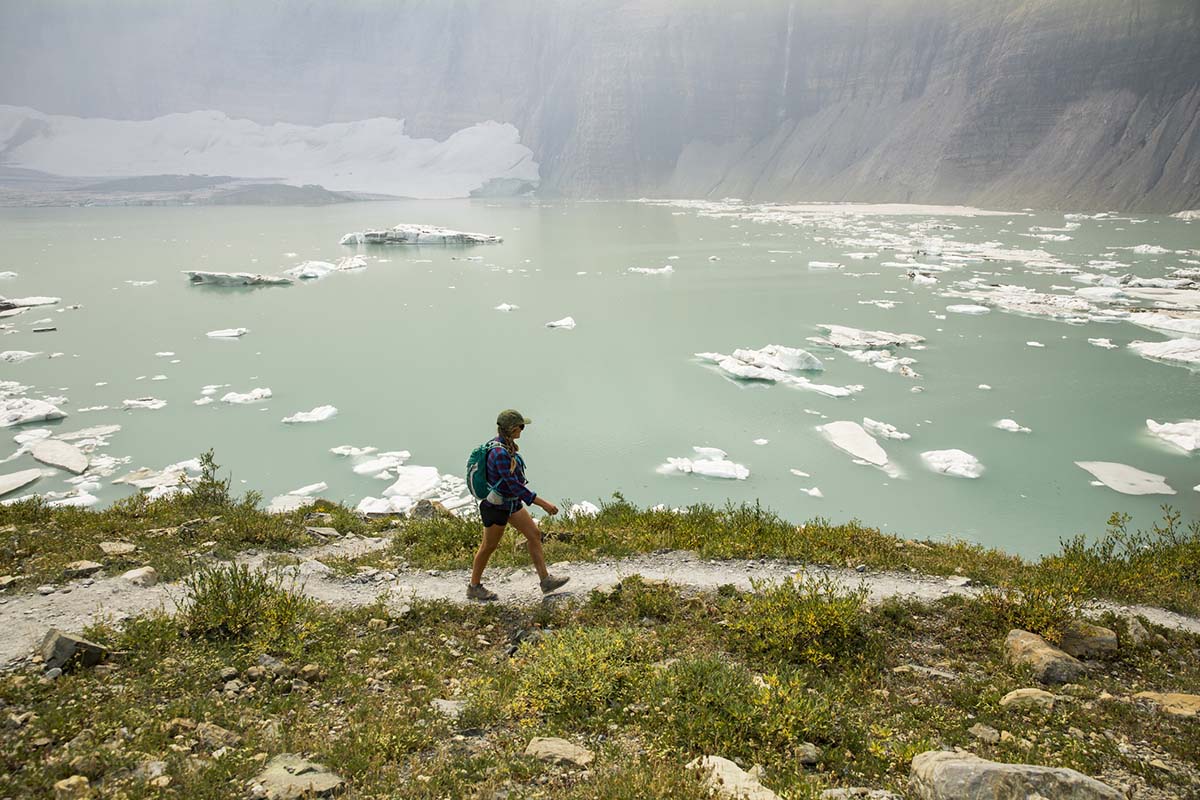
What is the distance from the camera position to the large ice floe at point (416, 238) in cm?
5094

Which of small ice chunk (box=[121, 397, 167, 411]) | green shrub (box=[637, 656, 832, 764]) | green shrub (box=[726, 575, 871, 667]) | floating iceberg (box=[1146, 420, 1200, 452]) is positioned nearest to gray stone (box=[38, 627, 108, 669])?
green shrub (box=[637, 656, 832, 764])

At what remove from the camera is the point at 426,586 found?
6539 millimetres

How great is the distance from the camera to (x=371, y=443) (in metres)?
14.4

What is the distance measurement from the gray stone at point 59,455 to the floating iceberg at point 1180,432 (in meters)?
22.6

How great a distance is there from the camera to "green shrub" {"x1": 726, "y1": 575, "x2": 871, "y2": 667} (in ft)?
16.9

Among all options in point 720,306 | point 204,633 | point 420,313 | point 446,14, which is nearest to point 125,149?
point 446,14

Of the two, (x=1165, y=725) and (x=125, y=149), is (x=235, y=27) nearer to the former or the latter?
(x=125, y=149)

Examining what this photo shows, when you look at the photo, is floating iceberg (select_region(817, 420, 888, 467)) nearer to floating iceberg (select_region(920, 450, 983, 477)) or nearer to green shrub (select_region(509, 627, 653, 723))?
floating iceberg (select_region(920, 450, 983, 477))

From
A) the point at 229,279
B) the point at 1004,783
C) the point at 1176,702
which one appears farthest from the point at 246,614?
the point at 229,279

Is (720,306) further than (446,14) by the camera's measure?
No

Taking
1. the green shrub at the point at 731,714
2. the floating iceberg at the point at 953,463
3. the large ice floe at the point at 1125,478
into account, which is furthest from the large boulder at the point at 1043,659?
the large ice floe at the point at 1125,478

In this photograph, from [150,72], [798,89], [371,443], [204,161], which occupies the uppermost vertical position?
[150,72]

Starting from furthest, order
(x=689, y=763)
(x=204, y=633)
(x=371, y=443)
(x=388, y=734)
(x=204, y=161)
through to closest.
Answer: (x=204, y=161)
(x=371, y=443)
(x=204, y=633)
(x=388, y=734)
(x=689, y=763)

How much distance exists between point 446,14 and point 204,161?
2355 inches
